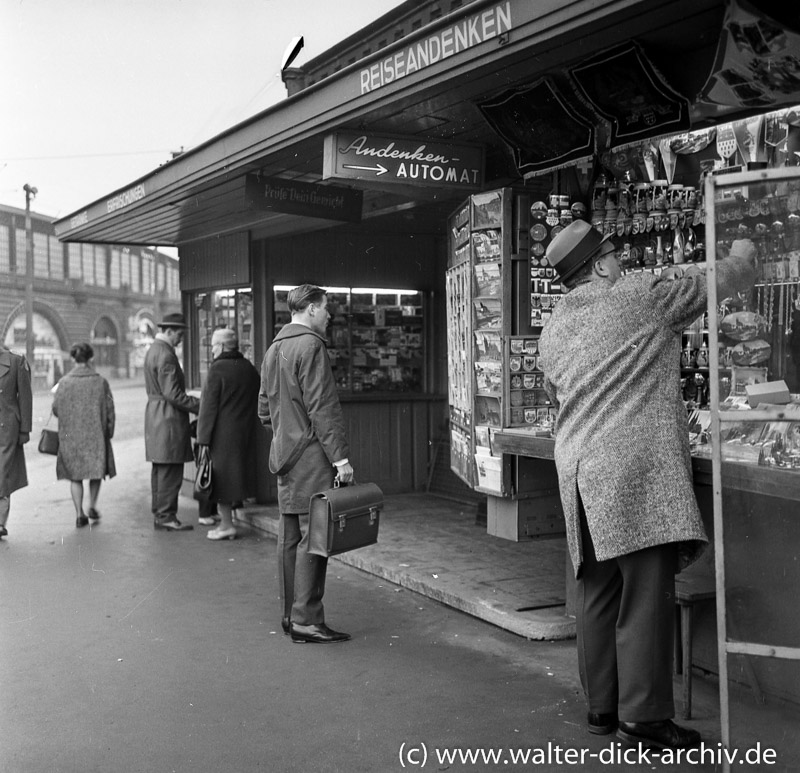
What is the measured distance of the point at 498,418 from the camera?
19.2 ft

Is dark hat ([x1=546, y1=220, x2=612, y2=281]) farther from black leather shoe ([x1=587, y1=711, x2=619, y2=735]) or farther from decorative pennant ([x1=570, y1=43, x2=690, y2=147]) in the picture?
black leather shoe ([x1=587, y1=711, x2=619, y2=735])

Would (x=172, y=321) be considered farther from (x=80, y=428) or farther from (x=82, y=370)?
(x=80, y=428)

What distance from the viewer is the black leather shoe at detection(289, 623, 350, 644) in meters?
5.17

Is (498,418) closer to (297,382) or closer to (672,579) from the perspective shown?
(297,382)

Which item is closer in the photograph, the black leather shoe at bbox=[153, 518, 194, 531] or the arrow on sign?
the arrow on sign

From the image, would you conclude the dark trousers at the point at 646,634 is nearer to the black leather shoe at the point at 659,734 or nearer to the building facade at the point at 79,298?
the black leather shoe at the point at 659,734

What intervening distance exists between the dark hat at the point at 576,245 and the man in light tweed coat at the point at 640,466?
0.18 m

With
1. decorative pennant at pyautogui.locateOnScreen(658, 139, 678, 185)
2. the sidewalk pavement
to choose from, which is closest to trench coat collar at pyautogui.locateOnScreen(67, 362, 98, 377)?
the sidewalk pavement

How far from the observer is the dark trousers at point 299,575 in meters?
5.19

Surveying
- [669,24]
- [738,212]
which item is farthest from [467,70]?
[738,212]

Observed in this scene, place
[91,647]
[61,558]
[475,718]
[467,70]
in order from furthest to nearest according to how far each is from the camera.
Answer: [61,558]
[91,647]
[467,70]
[475,718]

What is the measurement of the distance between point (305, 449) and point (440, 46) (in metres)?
2.23

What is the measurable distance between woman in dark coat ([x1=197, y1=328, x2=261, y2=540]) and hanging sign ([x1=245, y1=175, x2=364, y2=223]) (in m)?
1.47

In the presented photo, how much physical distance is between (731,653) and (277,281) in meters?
7.06
